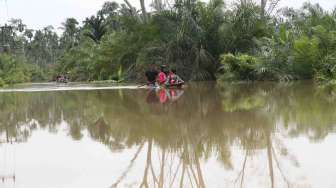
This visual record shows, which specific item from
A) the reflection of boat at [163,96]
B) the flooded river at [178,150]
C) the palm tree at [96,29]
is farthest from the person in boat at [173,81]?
the palm tree at [96,29]

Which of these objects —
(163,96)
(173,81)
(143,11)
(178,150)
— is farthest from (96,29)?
(178,150)

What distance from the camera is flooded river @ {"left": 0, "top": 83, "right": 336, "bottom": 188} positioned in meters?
3.73

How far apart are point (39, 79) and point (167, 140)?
55077 mm

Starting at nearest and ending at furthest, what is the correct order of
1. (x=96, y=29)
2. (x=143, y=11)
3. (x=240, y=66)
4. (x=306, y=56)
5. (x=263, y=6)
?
(x=306, y=56)
(x=240, y=66)
(x=263, y=6)
(x=143, y=11)
(x=96, y=29)

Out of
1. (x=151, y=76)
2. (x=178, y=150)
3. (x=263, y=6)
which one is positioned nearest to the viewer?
(x=178, y=150)

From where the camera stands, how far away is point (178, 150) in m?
4.99

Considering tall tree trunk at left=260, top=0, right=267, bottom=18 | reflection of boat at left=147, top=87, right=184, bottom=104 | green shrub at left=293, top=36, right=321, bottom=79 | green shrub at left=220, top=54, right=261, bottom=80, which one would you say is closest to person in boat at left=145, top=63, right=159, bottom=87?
reflection of boat at left=147, top=87, right=184, bottom=104

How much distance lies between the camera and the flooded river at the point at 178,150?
373cm

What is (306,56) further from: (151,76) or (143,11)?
(143,11)

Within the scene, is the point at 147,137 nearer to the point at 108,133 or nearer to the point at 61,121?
the point at 108,133

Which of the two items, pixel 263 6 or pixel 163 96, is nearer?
pixel 163 96

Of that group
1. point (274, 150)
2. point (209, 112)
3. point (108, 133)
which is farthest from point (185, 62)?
point (274, 150)

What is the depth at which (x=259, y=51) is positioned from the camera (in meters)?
23.9

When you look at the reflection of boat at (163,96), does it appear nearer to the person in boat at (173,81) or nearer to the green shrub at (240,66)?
the person in boat at (173,81)
